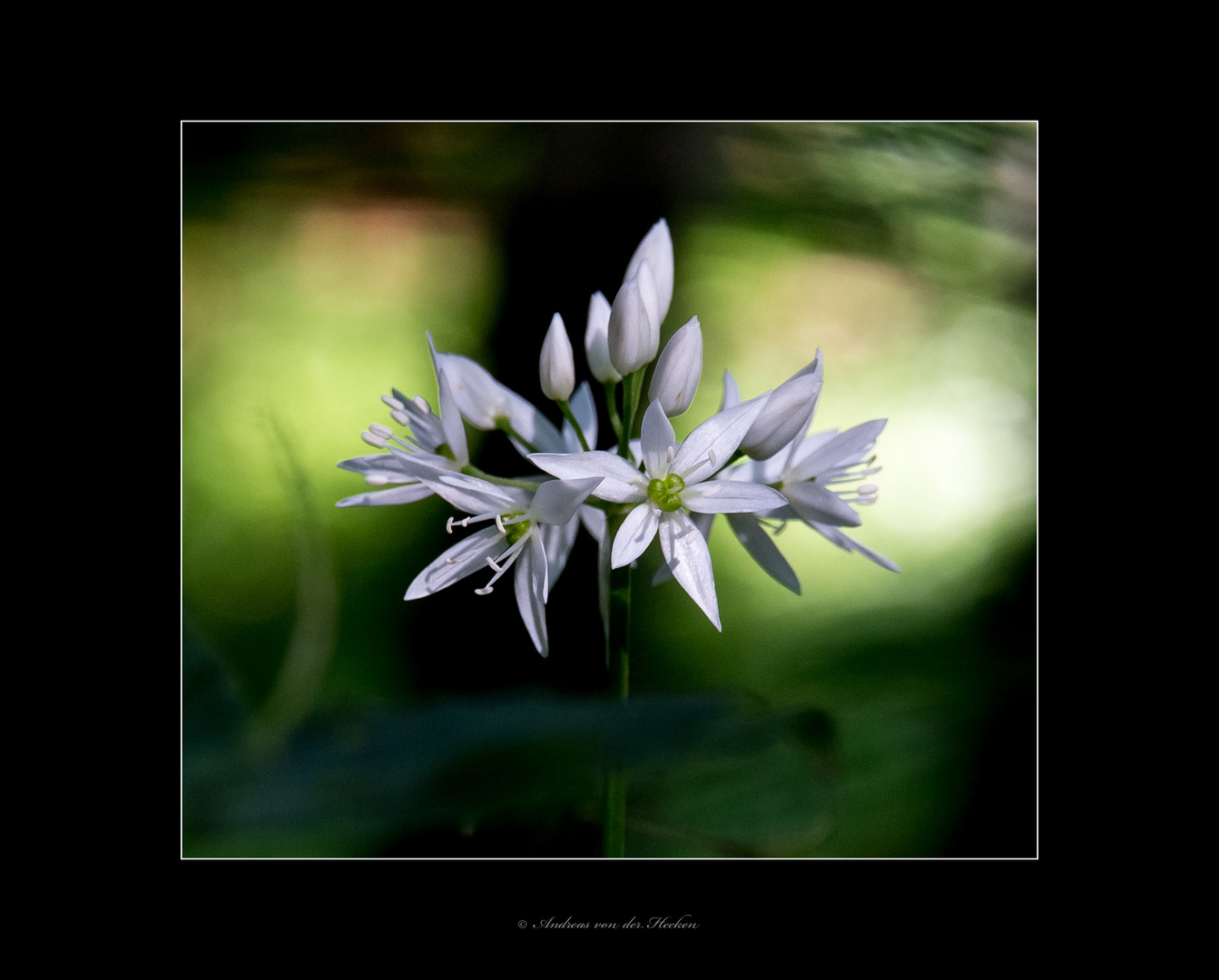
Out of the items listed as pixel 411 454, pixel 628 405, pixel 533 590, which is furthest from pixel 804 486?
pixel 411 454

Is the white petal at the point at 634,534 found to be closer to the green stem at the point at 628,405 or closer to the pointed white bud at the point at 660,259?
the green stem at the point at 628,405

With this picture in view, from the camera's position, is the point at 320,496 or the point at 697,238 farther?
the point at 697,238

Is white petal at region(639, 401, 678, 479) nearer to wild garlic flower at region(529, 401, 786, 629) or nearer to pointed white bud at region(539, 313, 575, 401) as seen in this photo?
wild garlic flower at region(529, 401, 786, 629)

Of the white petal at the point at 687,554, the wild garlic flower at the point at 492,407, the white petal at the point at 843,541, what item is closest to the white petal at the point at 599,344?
the wild garlic flower at the point at 492,407

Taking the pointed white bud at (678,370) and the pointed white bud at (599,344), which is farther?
the pointed white bud at (599,344)
